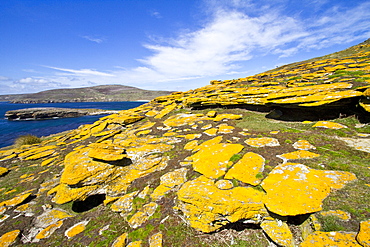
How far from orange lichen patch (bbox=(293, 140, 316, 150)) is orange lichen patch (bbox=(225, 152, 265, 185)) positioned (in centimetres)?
247

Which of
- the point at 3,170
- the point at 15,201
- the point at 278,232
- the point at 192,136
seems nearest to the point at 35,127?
the point at 3,170

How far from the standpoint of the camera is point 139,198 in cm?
729

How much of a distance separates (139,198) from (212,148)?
4861 mm

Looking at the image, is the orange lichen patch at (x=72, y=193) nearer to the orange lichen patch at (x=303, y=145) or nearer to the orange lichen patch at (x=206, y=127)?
the orange lichen patch at (x=206, y=127)

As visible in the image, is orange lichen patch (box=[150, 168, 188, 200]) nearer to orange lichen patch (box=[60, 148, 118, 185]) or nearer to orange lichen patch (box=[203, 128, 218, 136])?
orange lichen patch (box=[60, 148, 118, 185])

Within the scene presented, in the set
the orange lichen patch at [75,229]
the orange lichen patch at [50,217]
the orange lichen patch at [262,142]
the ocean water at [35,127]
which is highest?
Answer: the orange lichen patch at [262,142]

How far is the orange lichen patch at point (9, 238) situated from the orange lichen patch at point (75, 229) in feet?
7.84

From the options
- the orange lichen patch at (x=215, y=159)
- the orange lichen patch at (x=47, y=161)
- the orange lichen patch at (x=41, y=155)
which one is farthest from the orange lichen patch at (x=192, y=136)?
the orange lichen patch at (x=41, y=155)

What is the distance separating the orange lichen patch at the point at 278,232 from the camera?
170 inches

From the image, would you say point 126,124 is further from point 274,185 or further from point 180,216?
point 274,185

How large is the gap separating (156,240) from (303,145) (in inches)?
346

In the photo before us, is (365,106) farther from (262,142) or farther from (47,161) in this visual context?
(47,161)

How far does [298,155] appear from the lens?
722 centimetres

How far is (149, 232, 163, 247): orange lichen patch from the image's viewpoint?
515cm
